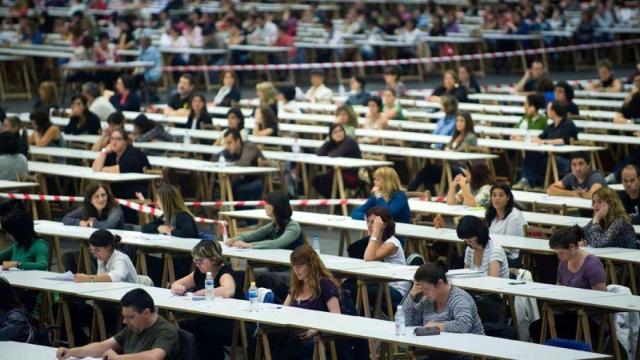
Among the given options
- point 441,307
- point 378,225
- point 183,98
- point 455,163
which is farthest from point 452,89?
point 441,307

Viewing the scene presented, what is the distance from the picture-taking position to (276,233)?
38.3ft

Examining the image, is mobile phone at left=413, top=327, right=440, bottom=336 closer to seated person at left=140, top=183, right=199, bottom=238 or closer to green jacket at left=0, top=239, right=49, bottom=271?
green jacket at left=0, top=239, right=49, bottom=271

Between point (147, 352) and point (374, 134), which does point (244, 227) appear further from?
point (147, 352)

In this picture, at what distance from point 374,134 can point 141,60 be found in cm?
873

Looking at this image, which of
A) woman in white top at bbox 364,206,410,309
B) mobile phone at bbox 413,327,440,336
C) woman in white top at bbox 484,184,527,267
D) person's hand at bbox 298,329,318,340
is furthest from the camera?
woman in white top at bbox 484,184,527,267

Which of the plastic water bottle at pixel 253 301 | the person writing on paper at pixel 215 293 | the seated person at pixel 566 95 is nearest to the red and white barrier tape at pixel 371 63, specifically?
the seated person at pixel 566 95

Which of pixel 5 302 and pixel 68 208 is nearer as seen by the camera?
pixel 5 302

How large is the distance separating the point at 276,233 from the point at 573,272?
258 centimetres

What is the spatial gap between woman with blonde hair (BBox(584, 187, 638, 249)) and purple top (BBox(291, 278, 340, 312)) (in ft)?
8.38

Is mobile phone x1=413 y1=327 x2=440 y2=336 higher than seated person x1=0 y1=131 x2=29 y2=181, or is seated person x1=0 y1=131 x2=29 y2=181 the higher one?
mobile phone x1=413 y1=327 x2=440 y2=336

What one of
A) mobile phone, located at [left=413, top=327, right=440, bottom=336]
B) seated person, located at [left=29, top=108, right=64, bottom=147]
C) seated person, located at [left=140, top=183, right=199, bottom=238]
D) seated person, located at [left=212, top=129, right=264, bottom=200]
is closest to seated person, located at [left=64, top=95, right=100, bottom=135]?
seated person, located at [left=29, top=108, right=64, bottom=147]

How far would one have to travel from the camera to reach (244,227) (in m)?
14.6

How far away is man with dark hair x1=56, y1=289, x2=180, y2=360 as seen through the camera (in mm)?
8453

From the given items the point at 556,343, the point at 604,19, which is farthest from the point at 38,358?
the point at 604,19
